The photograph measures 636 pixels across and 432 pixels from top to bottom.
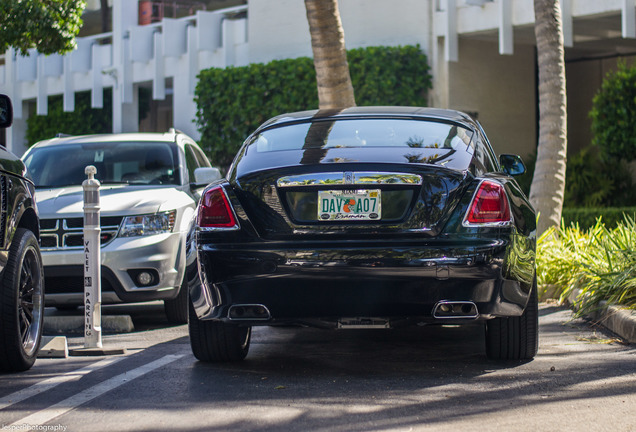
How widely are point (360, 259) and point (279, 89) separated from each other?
16.7 metres

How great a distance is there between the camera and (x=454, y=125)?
6570 millimetres

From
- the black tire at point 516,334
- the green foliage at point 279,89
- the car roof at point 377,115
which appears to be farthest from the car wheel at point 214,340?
the green foliage at point 279,89

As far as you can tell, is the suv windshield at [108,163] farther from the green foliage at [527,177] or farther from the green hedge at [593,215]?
the green foliage at [527,177]

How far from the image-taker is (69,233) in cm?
849

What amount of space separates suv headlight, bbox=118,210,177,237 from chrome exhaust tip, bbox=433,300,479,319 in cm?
360

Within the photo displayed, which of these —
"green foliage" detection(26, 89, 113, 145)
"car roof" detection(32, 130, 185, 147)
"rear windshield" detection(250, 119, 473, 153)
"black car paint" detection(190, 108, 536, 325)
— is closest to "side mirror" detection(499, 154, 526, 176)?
"rear windshield" detection(250, 119, 473, 153)

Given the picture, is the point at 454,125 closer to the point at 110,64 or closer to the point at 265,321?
the point at 265,321

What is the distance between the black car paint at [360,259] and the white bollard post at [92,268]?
137cm

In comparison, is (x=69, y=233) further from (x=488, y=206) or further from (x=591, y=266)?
(x=591, y=266)

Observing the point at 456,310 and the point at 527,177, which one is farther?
the point at 527,177

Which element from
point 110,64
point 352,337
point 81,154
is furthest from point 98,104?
point 352,337

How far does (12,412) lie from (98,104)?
2366 centimetres

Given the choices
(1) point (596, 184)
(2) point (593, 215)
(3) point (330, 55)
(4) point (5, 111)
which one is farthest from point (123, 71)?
(4) point (5, 111)

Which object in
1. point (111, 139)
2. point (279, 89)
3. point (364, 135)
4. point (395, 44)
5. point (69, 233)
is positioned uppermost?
point (395, 44)
